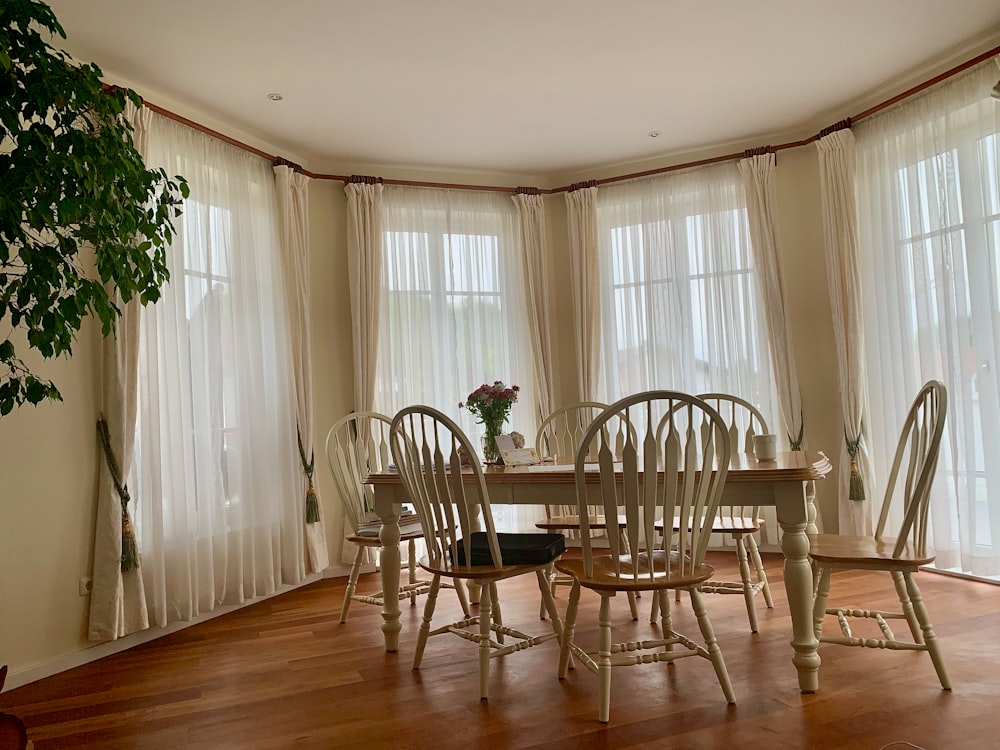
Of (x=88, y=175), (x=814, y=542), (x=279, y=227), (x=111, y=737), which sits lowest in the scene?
(x=111, y=737)

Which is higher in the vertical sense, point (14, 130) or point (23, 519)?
point (14, 130)

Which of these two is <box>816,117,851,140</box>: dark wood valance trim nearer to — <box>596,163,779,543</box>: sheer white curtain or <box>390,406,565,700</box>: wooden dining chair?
<box>596,163,779,543</box>: sheer white curtain

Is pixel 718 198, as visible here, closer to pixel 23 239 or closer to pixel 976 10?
pixel 976 10

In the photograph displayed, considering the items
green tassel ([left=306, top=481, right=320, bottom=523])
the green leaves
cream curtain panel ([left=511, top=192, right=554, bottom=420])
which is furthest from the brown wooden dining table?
cream curtain panel ([left=511, top=192, right=554, bottom=420])

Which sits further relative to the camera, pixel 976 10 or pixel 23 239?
pixel 976 10

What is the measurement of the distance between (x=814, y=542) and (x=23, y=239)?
2.84 m

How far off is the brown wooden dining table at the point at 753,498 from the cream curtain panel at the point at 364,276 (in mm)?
1812

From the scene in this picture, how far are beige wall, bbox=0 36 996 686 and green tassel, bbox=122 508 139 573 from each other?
→ 0.49 ft

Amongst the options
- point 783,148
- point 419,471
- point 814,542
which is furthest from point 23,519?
point 783,148

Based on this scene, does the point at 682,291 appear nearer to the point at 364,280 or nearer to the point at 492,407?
the point at 364,280


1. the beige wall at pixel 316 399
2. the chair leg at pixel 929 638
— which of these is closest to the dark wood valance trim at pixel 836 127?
the beige wall at pixel 316 399

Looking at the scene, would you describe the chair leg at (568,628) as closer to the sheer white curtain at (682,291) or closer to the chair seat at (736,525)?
the chair seat at (736,525)

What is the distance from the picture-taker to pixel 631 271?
559 centimetres

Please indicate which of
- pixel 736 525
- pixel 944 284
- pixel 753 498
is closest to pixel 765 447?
pixel 753 498
